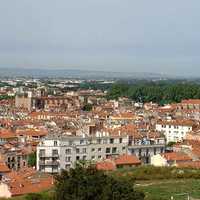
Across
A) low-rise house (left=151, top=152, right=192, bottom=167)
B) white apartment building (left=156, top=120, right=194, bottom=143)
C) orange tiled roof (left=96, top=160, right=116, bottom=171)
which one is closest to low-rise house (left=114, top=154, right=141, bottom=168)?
orange tiled roof (left=96, top=160, right=116, bottom=171)

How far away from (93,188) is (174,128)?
51204 mm

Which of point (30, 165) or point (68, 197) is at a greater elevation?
point (68, 197)

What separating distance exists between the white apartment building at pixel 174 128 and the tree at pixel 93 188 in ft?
161

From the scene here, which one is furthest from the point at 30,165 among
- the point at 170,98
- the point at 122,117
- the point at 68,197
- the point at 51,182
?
the point at 170,98

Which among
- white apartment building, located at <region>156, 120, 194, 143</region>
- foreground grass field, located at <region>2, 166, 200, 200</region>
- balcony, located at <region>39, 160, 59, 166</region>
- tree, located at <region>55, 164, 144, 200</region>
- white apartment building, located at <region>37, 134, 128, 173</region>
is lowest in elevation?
white apartment building, located at <region>156, 120, 194, 143</region>

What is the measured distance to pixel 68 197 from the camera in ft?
65.6

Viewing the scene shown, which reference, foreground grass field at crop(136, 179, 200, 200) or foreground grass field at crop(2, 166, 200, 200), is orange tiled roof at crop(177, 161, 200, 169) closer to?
foreground grass field at crop(2, 166, 200, 200)

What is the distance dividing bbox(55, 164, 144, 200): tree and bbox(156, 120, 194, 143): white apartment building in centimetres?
4893

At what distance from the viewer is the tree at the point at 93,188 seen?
769 inches

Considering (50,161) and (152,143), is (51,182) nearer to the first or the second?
(50,161)

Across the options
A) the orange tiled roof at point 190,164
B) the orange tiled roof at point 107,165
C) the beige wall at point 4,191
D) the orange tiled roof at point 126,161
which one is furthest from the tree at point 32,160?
the beige wall at point 4,191

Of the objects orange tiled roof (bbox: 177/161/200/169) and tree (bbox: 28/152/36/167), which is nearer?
orange tiled roof (bbox: 177/161/200/169)

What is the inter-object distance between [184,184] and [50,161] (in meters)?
17.5

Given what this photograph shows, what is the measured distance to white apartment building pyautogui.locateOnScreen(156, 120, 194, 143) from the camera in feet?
228
